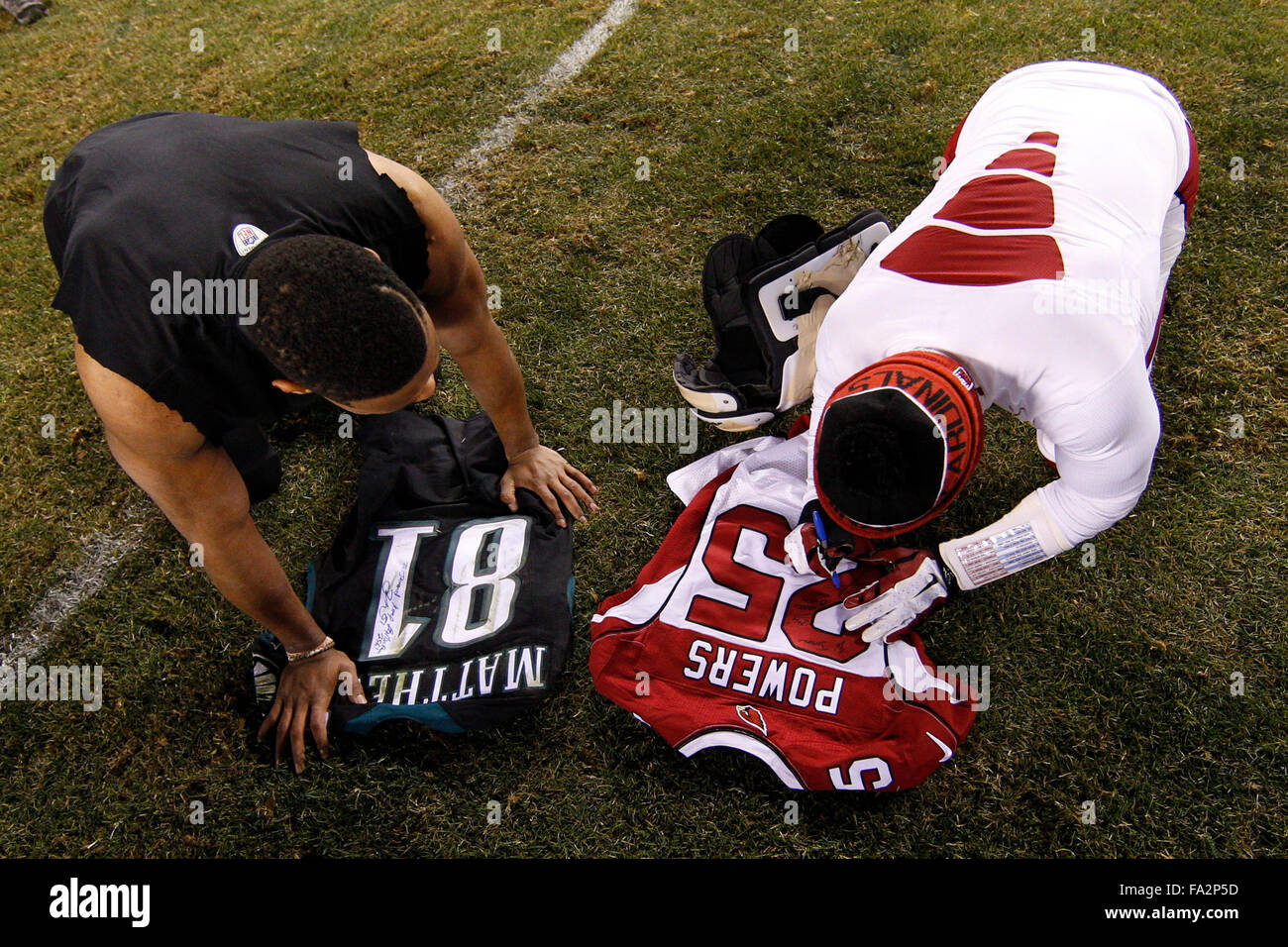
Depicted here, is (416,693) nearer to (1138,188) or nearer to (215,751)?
(215,751)

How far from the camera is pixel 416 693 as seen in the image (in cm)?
255

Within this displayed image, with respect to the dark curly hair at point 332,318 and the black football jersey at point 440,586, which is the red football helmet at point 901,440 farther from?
the black football jersey at point 440,586

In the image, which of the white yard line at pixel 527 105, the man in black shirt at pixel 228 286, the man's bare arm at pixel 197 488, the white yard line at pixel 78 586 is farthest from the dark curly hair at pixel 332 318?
the white yard line at pixel 527 105

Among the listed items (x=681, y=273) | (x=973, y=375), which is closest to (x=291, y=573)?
(x=681, y=273)

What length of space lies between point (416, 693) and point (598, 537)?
90 cm

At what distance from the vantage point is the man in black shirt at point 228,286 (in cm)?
160

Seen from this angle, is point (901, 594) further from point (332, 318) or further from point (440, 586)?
point (332, 318)

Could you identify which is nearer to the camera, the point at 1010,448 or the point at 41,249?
the point at 1010,448

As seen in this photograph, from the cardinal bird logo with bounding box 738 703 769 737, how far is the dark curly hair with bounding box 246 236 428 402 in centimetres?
159

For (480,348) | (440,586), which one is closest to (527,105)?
(480,348)

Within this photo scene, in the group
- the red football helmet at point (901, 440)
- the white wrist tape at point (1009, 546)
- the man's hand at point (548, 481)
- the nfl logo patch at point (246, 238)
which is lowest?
the man's hand at point (548, 481)

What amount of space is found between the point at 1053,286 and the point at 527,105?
3.73 meters

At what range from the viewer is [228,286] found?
1.68 meters

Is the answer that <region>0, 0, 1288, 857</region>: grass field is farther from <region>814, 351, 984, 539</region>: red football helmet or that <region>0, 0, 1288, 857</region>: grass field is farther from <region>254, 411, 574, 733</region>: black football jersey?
<region>814, 351, 984, 539</region>: red football helmet
